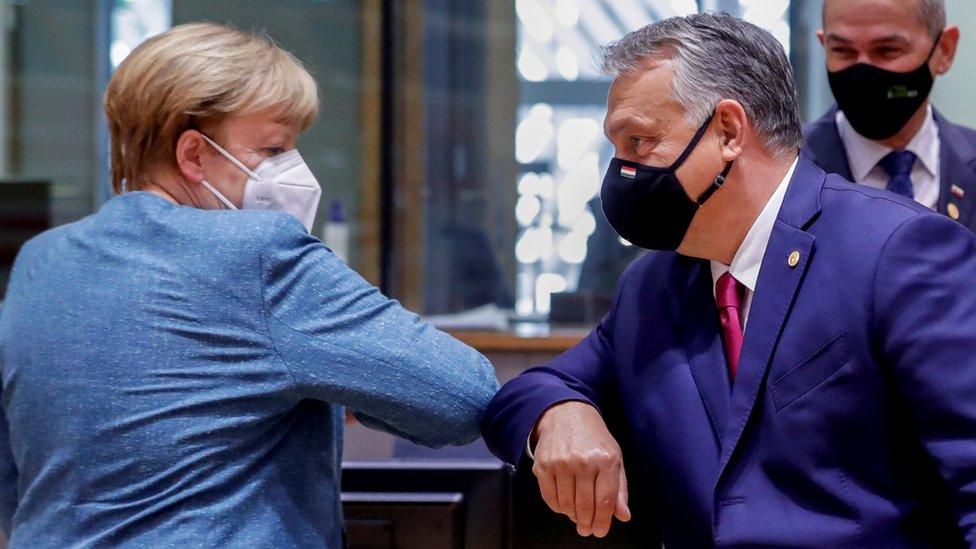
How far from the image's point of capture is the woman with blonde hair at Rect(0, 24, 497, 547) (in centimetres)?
133

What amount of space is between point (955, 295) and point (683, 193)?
13.9 inches

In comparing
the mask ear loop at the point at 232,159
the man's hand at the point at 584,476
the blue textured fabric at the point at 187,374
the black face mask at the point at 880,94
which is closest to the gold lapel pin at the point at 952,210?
the black face mask at the point at 880,94

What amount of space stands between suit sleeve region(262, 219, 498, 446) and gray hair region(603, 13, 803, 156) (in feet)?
1.47

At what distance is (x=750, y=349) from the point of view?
54.6 inches

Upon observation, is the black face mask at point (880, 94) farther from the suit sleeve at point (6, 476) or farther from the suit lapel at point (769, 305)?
the suit sleeve at point (6, 476)

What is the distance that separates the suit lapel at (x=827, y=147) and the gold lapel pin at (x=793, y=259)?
778 millimetres

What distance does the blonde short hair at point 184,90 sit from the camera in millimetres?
1424

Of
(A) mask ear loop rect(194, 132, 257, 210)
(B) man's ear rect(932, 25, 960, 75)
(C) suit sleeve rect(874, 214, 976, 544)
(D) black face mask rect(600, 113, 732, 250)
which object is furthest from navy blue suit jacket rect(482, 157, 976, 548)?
(B) man's ear rect(932, 25, 960, 75)

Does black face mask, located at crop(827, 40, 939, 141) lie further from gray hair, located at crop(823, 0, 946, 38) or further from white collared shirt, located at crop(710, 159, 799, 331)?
white collared shirt, located at crop(710, 159, 799, 331)

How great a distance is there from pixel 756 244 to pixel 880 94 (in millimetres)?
799

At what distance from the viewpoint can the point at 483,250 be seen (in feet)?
16.7

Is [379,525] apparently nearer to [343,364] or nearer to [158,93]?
[343,364]

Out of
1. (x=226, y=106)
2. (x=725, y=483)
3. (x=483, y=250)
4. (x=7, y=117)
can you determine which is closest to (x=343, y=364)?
(x=226, y=106)

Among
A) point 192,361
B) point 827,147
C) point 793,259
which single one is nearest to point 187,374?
point 192,361
